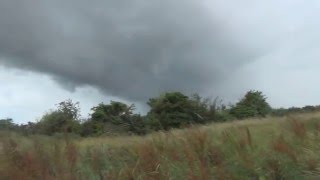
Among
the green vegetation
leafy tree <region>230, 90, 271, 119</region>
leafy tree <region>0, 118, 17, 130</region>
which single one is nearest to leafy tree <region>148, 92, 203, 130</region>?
leafy tree <region>230, 90, 271, 119</region>

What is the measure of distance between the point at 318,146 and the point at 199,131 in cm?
183

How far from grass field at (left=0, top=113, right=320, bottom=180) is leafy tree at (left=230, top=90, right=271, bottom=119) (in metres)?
40.2

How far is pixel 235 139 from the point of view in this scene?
7836 mm

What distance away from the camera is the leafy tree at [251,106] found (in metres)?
48.8

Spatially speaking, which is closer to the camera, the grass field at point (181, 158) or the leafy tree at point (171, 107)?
the grass field at point (181, 158)

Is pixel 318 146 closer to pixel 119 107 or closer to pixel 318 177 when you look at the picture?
pixel 318 177

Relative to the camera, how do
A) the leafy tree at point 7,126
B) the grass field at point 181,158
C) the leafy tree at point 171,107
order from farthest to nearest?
the leafy tree at point 171,107
the leafy tree at point 7,126
the grass field at point 181,158

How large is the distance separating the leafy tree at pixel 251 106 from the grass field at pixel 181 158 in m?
40.2

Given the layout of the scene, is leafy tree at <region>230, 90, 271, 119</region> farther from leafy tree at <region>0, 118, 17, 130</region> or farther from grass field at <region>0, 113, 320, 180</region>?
grass field at <region>0, 113, 320, 180</region>

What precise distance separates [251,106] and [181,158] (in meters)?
44.6

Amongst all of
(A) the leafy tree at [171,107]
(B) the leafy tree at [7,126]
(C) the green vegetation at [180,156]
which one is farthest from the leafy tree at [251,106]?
(C) the green vegetation at [180,156]

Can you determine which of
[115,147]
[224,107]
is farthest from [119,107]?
[115,147]

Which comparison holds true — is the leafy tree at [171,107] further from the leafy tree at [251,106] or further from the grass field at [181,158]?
the grass field at [181,158]

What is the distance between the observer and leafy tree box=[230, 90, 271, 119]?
48781mm
